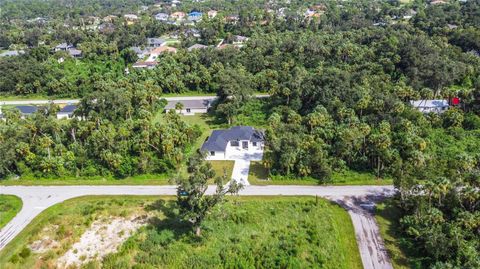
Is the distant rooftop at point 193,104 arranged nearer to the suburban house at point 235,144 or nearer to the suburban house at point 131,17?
the suburban house at point 235,144

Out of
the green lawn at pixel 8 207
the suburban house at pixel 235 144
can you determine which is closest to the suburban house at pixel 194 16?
the suburban house at pixel 235 144

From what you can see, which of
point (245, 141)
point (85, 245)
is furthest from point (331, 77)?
point (85, 245)

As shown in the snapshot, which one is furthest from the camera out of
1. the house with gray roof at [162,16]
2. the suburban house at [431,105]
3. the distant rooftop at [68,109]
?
the house with gray roof at [162,16]

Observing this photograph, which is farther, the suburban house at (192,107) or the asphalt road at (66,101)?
the asphalt road at (66,101)

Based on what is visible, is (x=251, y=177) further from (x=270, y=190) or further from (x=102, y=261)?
(x=102, y=261)

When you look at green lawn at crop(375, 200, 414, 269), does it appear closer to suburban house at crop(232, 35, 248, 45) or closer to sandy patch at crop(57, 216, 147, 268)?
sandy patch at crop(57, 216, 147, 268)

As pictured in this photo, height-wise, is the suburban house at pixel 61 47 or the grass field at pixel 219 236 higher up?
the suburban house at pixel 61 47
